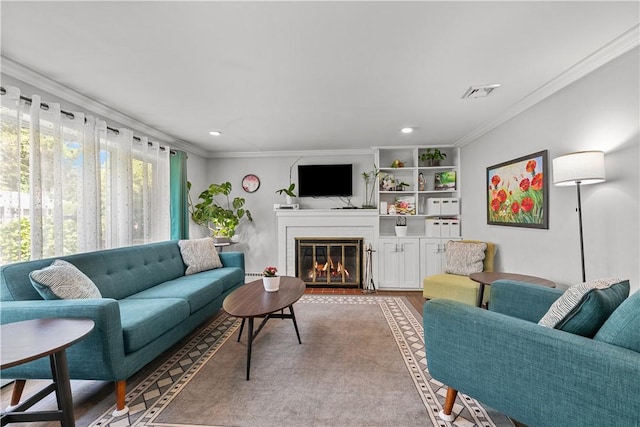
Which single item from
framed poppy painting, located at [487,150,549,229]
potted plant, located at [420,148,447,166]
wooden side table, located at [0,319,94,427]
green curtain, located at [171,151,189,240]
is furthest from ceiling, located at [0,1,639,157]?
wooden side table, located at [0,319,94,427]

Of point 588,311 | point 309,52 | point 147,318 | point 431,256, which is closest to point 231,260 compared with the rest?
point 147,318

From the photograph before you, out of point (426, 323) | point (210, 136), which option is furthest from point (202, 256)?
point (426, 323)

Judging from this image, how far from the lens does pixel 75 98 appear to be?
238 centimetres

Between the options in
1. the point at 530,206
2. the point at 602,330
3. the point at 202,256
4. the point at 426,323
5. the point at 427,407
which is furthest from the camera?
the point at 202,256

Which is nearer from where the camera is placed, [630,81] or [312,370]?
[630,81]

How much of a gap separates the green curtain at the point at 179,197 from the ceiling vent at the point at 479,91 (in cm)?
357

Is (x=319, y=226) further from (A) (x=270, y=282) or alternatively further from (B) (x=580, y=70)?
(B) (x=580, y=70)

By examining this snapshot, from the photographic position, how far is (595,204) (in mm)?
1976

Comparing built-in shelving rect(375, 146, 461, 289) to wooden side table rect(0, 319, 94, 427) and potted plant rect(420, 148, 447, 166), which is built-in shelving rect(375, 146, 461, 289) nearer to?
potted plant rect(420, 148, 447, 166)

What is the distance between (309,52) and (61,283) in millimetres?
2188

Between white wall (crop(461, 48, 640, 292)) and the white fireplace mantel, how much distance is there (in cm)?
186

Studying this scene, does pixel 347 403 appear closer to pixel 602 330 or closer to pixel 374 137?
pixel 602 330

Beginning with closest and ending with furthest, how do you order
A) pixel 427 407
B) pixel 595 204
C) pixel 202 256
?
pixel 427 407
pixel 595 204
pixel 202 256

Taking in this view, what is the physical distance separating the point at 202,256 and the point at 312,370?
6.68ft
